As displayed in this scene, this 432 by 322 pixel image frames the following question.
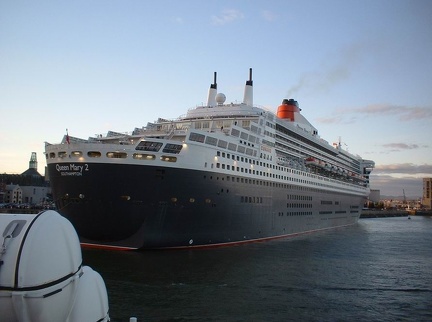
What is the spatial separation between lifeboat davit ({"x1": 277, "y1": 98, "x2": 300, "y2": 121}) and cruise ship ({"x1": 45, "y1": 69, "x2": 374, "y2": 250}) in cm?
1909

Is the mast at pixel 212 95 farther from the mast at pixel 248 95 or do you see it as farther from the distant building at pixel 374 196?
the distant building at pixel 374 196

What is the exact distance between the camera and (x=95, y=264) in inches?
906

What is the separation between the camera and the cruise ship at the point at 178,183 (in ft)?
86.0

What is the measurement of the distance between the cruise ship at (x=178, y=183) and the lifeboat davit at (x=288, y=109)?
62.6 feet

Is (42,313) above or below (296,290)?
above

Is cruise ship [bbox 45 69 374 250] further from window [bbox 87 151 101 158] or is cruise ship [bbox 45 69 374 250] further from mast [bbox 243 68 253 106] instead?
mast [bbox 243 68 253 106]

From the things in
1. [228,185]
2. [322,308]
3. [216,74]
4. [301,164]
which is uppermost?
[216,74]

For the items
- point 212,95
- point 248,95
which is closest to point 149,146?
point 212,95

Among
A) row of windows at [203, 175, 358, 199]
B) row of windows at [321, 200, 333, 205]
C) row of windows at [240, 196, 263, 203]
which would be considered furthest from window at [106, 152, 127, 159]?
row of windows at [321, 200, 333, 205]

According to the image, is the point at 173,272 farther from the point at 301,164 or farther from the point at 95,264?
the point at 301,164

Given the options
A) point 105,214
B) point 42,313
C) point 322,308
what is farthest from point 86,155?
point 42,313

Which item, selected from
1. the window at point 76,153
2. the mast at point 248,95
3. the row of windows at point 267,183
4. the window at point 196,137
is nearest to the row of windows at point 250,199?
the row of windows at point 267,183

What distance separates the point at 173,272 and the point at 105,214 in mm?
7516

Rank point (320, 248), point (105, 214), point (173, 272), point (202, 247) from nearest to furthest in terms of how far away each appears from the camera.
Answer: point (173, 272) < point (105, 214) < point (202, 247) < point (320, 248)
